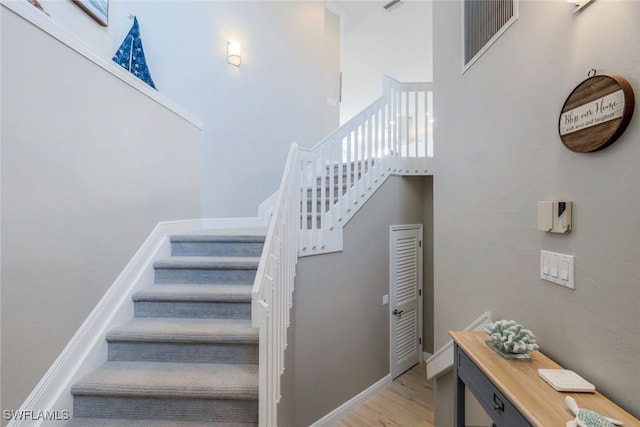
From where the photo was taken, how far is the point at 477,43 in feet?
6.04

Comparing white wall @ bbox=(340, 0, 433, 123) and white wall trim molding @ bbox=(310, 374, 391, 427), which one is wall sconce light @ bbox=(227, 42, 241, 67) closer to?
white wall @ bbox=(340, 0, 433, 123)

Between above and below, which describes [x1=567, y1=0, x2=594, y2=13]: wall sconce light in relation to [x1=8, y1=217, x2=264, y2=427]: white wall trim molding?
above

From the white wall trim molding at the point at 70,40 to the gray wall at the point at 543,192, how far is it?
2370 mm

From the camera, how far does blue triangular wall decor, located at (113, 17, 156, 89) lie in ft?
8.79

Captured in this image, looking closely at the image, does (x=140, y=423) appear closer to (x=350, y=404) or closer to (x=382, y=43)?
(x=350, y=404)

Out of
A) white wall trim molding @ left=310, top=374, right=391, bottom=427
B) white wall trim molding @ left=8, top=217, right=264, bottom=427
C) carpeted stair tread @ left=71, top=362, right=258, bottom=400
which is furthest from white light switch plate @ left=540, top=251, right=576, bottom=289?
white wall trim molding @ left=8, top=217, right=264, bottom=427

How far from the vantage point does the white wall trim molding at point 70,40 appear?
1367 millimetres

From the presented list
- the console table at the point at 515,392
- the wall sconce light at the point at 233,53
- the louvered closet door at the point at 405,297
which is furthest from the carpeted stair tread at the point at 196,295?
the wall sconce light at the point at 233,53

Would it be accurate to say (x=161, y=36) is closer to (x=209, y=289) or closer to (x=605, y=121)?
(x=209, y=289)

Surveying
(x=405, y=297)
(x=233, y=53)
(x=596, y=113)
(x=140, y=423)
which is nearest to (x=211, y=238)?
(x=140, y=423)

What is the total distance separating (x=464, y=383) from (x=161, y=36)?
3953mm

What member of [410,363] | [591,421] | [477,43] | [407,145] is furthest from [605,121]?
[410,363]

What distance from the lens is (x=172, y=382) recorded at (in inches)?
66.1

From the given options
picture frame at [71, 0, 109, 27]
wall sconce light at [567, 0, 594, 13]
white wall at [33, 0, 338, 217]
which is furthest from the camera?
white wall at [33, 0, 338, 217]
